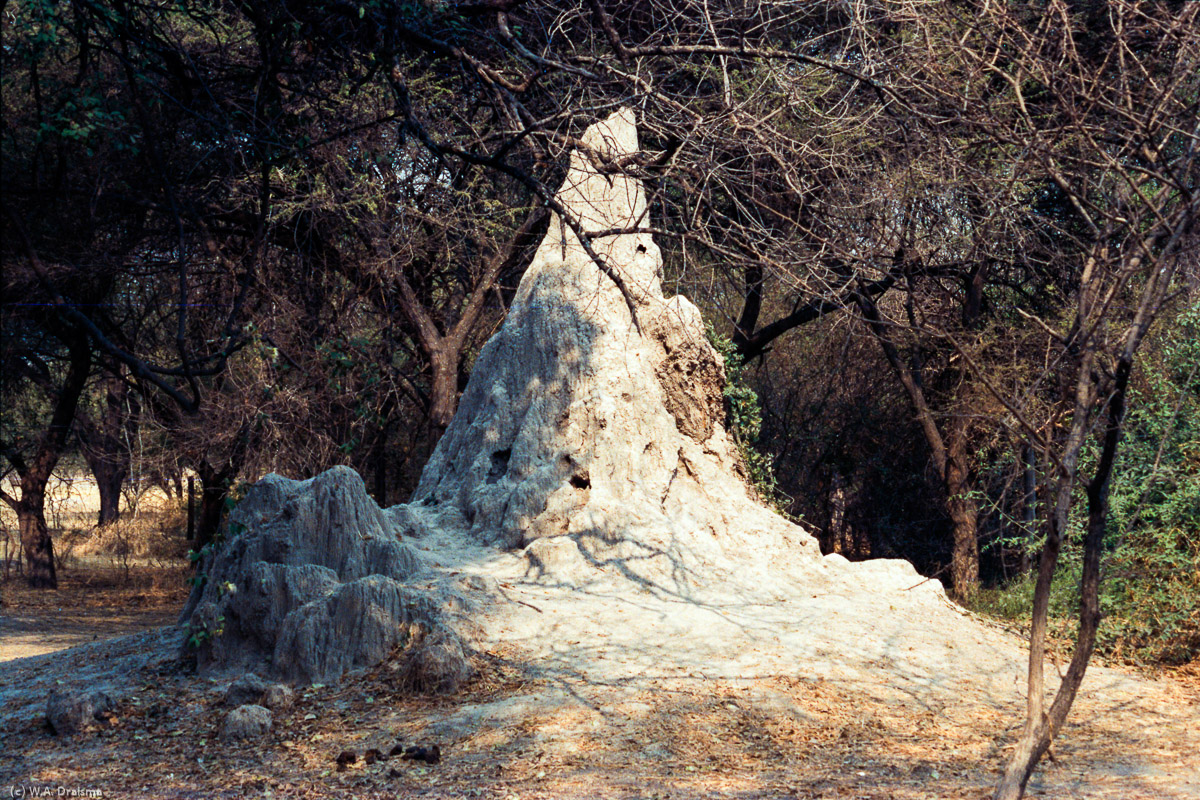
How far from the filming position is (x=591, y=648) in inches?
270

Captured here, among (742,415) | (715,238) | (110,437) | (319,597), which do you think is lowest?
(319,597)

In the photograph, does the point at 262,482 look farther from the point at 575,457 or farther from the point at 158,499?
the point at 158,499

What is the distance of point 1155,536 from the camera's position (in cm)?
832

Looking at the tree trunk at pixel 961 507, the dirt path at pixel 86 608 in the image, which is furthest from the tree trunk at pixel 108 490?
the tree trunk at pixel 961 507

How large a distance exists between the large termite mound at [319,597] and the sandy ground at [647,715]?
9.3 inches

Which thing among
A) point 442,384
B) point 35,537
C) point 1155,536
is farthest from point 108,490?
point 1155,536

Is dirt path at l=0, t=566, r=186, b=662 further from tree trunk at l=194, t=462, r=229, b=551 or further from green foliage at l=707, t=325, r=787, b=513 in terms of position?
green foliage at l=707, t=325, r=787, b=513

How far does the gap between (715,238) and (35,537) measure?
419 inches

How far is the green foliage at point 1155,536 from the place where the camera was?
26.2 feet

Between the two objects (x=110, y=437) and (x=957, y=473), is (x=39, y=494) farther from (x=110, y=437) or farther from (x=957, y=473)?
(x=957, y=473)

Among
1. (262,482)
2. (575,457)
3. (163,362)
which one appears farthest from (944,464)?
(163,362)

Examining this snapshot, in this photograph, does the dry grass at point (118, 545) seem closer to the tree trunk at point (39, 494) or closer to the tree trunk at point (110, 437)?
the tree trunk at point (110, 437)

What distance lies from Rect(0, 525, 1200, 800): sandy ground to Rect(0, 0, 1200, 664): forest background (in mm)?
1282

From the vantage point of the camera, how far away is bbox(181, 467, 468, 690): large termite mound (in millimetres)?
6527
